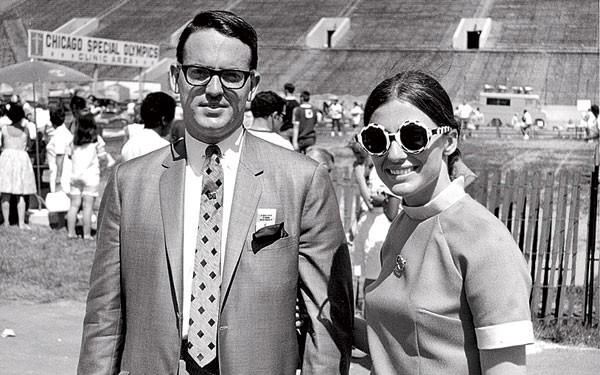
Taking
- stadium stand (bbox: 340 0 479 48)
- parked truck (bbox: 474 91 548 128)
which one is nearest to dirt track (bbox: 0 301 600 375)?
parked truck (bbox: 474 91 548 128)

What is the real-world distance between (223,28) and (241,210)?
0.52 metres

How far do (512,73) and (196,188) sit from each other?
48539 millimetres

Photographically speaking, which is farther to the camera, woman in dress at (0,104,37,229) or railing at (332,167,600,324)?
woman in dress at (0,104,37,229)

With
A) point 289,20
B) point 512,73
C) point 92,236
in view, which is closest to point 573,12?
point 512,73

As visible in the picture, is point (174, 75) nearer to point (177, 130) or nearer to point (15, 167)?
point (177, 130)

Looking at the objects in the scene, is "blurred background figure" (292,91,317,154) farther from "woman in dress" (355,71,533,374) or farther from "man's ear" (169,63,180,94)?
"woman in dress" (355,71,533,374)

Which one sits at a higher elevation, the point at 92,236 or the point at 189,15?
the point at 189,15

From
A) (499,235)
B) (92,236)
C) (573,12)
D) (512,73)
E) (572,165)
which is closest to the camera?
(499,235)

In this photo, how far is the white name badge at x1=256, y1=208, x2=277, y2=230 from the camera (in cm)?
260

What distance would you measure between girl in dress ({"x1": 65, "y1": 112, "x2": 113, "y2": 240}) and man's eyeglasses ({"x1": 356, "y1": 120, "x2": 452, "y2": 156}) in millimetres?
8198

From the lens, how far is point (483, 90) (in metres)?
45.6

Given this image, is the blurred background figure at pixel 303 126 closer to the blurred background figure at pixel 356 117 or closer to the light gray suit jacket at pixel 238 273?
the light gray suit jacket at pixel 238 273

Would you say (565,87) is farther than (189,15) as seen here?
No

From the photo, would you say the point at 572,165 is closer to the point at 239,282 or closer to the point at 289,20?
the point at 239,282
